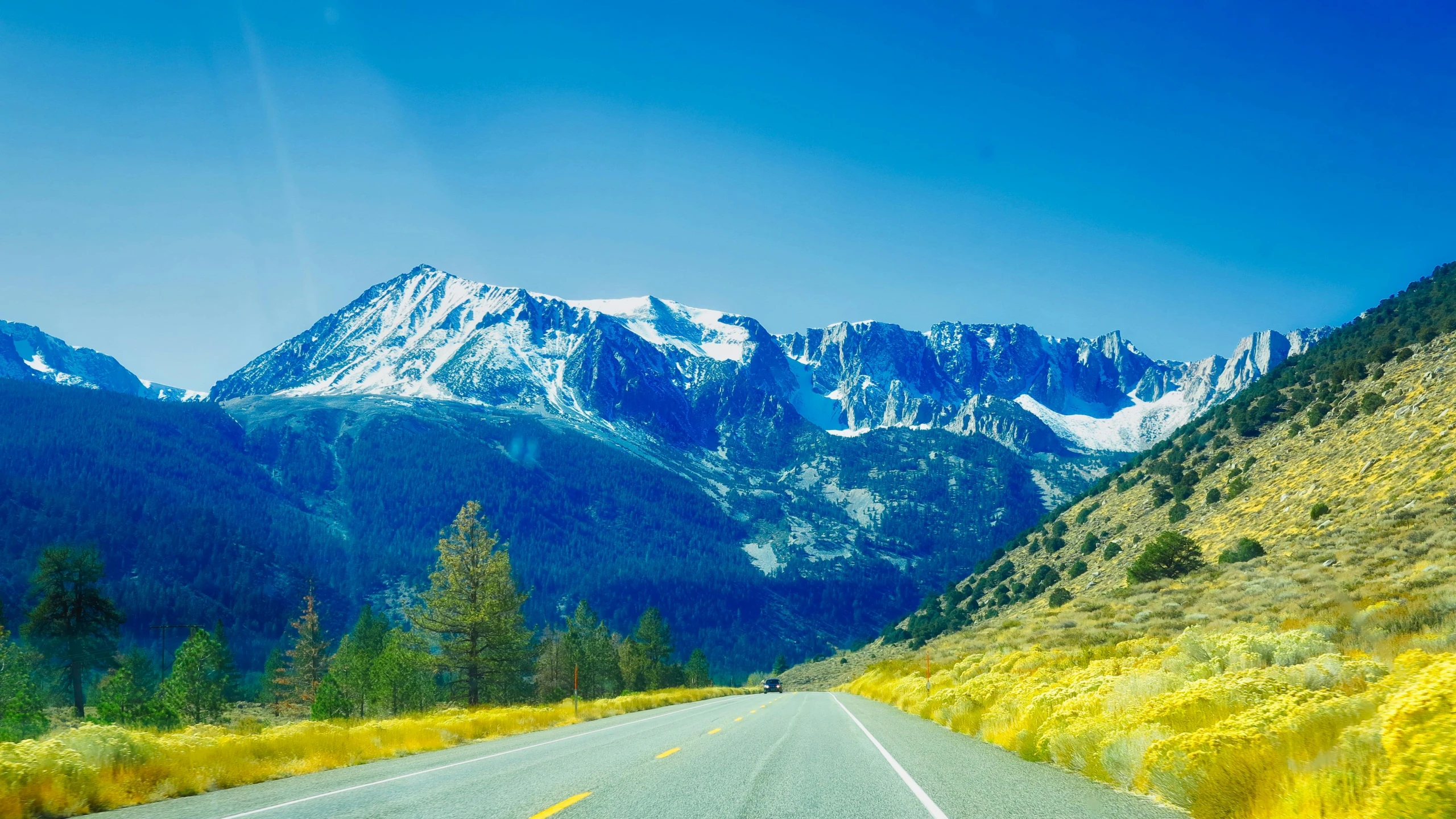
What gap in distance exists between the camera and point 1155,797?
347 inches

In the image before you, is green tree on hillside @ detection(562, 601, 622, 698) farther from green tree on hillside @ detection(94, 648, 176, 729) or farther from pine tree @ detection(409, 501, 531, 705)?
pine tree @ detection(409, 501, 531, 705)

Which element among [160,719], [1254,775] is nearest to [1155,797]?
[1254,775]

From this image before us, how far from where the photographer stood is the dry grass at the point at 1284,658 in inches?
240

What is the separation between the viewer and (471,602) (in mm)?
39906

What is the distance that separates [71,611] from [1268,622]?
204 feet

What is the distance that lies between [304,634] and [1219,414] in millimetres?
86265

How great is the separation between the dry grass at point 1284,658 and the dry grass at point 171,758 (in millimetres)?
13130

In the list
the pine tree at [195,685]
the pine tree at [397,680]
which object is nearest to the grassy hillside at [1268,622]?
the pine tree at [397,680]

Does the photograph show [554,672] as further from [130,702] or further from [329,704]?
[130,702]

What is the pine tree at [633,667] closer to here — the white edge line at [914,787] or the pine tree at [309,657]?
the pine tree at [309,657]

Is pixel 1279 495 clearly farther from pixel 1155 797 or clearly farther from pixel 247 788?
pixel 247 788

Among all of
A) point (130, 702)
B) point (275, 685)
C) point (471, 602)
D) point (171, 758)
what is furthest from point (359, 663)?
point (171, 758)

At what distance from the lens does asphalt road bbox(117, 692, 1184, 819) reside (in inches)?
327

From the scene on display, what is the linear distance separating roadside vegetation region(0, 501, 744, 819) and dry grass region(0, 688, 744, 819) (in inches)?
1.3
